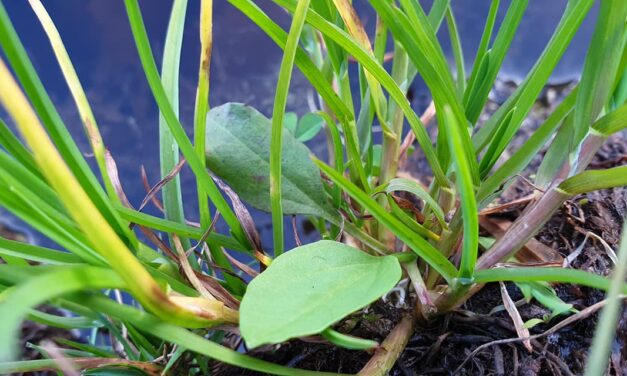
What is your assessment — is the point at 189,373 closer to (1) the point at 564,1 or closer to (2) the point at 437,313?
(2) the point at 437,313

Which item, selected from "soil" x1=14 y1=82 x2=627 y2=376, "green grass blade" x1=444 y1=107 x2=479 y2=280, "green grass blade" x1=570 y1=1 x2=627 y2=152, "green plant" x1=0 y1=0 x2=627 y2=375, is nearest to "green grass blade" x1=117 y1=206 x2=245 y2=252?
"green plant" x1=0 y1=0 x2=627 y2=375

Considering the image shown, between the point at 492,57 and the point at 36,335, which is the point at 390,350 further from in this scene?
the point at 36,335

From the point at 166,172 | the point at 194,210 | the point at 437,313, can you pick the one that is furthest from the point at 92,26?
the point at 437,313

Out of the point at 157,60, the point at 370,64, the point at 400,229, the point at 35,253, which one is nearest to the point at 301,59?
the point at 370,64

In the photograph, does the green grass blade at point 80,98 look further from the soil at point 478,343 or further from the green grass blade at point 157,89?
the soil at point 478,343

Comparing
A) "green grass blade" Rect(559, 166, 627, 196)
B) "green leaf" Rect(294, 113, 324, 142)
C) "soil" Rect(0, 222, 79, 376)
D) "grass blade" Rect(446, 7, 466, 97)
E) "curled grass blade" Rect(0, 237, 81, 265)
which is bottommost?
"soil" Rect(0, 222, 79, 376)

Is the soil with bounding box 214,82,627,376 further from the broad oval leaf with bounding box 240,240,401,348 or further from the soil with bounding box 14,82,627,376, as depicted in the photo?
the broad oval leaf with bounding box 240,240,401,348
